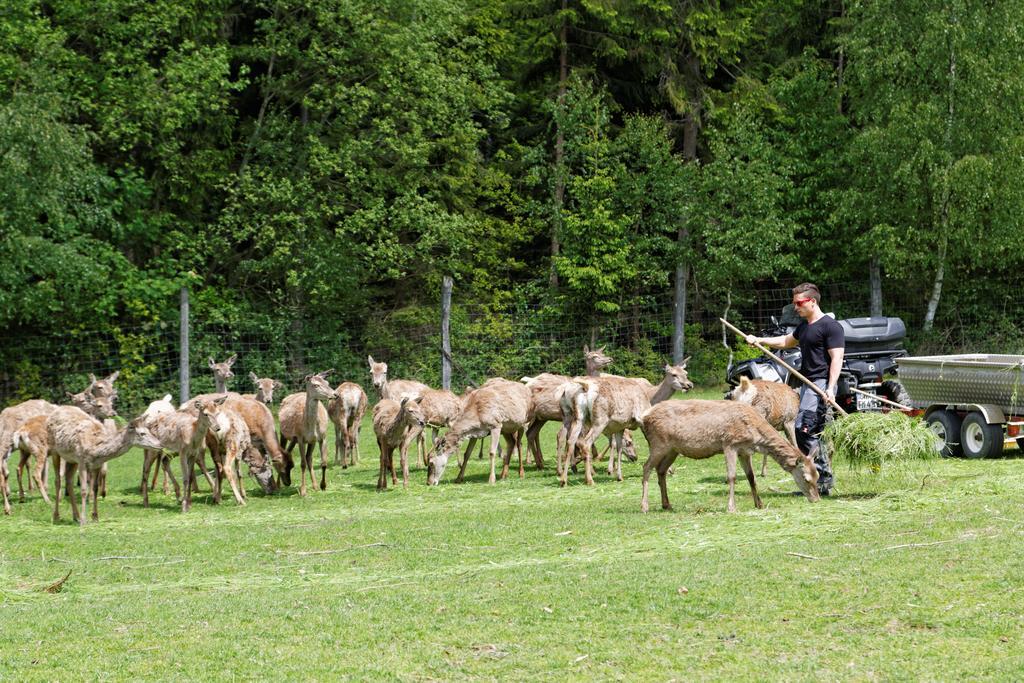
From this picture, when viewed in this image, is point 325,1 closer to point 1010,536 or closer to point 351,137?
point 351,137

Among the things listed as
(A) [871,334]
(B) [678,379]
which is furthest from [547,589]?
(A) [871,334]

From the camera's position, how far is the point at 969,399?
52.0 feet

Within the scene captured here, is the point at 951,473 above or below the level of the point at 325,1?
below

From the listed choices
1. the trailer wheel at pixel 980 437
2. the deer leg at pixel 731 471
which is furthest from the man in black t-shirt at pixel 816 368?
the trailer wheel at pixel 980 437

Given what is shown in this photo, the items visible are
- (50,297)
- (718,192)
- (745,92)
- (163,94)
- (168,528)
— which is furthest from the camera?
(745,92)

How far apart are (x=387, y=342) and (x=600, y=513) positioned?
56.4ft

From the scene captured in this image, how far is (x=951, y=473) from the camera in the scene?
14.1 meters

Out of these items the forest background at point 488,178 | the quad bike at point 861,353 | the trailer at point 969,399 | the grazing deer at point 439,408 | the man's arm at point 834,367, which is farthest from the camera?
the forest background at point 488,178

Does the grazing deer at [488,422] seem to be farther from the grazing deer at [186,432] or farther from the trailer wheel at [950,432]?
the trailer wheel at [950,432]

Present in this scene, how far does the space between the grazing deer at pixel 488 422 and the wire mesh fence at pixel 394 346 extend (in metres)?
10.0

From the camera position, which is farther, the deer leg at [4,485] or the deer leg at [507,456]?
the deer leg at [507,456]

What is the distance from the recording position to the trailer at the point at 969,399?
1534 centimetres

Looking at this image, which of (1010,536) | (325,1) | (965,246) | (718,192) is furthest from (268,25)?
(1010,536)

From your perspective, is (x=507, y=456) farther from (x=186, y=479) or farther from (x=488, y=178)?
(x=488, y=178)
